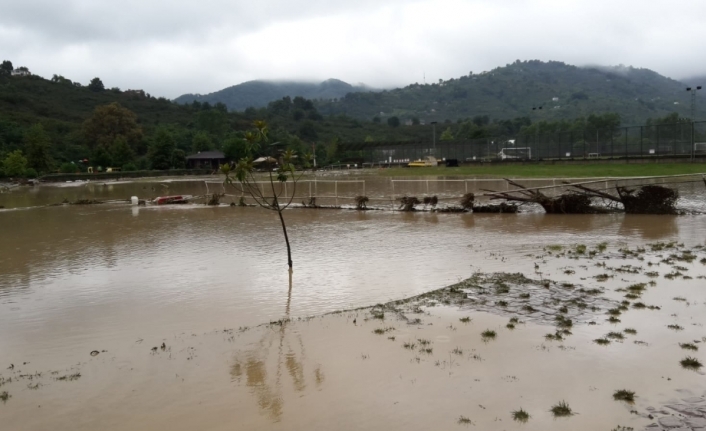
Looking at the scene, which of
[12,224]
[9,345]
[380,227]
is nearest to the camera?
[9,345]

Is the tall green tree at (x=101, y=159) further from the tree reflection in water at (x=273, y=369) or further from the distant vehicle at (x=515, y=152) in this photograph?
the tree reflection in water at (x=273, y=369)

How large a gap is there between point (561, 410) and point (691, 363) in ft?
7.13

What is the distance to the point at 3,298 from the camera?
1189cm

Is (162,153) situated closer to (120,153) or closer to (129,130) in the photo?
(120,153)

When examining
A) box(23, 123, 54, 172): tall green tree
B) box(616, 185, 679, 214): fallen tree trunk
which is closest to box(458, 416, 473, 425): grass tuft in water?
box(616, 185, 679, 214): fallen tree trunk

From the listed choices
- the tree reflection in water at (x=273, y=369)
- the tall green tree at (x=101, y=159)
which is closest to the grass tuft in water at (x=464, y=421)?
the tree reflection in water at (x=273, y=369)

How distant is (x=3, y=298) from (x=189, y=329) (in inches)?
218

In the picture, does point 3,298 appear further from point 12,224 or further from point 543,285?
point 12,224

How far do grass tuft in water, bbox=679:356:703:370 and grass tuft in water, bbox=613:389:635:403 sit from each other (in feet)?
3.70

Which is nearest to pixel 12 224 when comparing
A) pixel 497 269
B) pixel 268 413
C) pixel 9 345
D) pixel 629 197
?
pixel 9 345

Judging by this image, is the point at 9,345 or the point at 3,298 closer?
the point at 9,345

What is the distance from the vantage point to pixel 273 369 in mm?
7230

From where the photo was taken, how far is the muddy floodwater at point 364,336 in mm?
5996

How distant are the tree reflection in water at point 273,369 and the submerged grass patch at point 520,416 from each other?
2.32m
